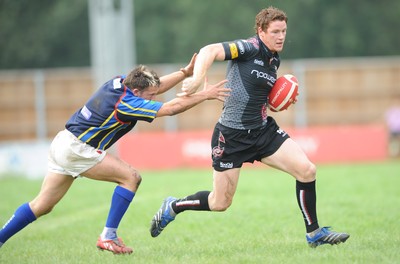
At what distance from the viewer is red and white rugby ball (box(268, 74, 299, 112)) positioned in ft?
22.5

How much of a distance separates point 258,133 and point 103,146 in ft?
4.66

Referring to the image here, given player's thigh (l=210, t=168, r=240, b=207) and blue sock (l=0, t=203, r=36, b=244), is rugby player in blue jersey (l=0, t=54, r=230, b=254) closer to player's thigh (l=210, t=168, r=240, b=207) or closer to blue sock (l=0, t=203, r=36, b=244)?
blue sock (l=0, t=203, r=36, b=244)

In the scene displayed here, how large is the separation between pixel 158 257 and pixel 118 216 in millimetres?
542

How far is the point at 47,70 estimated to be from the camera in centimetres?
3259

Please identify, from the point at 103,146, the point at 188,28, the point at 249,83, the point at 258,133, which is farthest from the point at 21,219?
the point at 188,28

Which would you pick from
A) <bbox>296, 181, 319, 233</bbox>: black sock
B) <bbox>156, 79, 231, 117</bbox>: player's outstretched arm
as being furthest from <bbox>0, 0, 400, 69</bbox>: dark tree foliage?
<bbox>156, 79, 231, 117</bbox>: player's outstretched arm

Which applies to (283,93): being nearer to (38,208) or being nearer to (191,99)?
(191,99)

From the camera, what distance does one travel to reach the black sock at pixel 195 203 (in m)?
7.09

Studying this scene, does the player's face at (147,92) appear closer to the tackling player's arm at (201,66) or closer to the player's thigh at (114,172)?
the tackling player's arm at (201,66)

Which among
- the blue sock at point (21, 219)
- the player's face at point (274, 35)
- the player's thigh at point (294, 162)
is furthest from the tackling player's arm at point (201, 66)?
the blue sock at point (21, 219)

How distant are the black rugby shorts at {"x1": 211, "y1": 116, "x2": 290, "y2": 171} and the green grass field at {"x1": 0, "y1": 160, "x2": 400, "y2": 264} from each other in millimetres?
809

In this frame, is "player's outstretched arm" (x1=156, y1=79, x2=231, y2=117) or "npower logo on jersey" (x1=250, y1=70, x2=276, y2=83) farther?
"npower logo on jersey" (x1=250, y1=70, x2=276, y2=83)

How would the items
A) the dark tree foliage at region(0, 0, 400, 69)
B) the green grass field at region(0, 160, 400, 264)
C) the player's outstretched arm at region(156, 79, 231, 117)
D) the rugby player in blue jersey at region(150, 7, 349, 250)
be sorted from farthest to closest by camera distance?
the dark tree foliage at region(0, 0, 400, 69)
the rugby player in blue jersey at region(150, 7, 349, 250)
the green grass field at region(0, 160, 400, 264)
the player's outstretched arm at region(156, 79, 231, 117)

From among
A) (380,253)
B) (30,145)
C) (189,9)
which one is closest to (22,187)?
(30,145)
